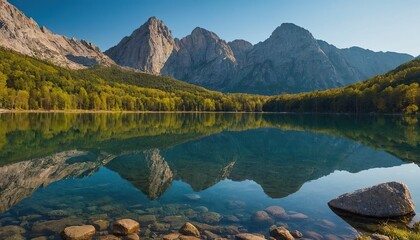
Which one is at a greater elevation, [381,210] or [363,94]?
[363,94]

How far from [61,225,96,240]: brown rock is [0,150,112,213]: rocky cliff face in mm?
5988

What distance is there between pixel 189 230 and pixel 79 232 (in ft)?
16.0

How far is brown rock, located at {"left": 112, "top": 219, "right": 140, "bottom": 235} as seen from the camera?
14258mm

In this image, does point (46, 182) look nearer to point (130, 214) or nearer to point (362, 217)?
point (130, 214)

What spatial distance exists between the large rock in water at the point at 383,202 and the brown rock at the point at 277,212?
12.0 feet

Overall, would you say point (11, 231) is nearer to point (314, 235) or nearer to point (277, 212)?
point (277, 212)

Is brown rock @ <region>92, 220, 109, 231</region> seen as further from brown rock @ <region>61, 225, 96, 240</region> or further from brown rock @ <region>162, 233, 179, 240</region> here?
brown rock @ <region>162, 233, 179, 240</region>

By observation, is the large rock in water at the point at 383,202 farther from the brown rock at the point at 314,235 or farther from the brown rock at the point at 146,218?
the brown rock at the point at 146,218

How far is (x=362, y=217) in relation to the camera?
1673cm

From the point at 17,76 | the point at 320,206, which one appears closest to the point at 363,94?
the point at 320,206

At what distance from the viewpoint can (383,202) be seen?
1689 cm

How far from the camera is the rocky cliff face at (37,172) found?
20.6 meters

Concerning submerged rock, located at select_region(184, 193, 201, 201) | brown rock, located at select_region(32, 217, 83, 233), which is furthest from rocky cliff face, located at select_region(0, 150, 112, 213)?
submerged rock, located at select_region(184, 193, 201, 201)

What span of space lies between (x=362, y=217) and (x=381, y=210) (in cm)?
106
